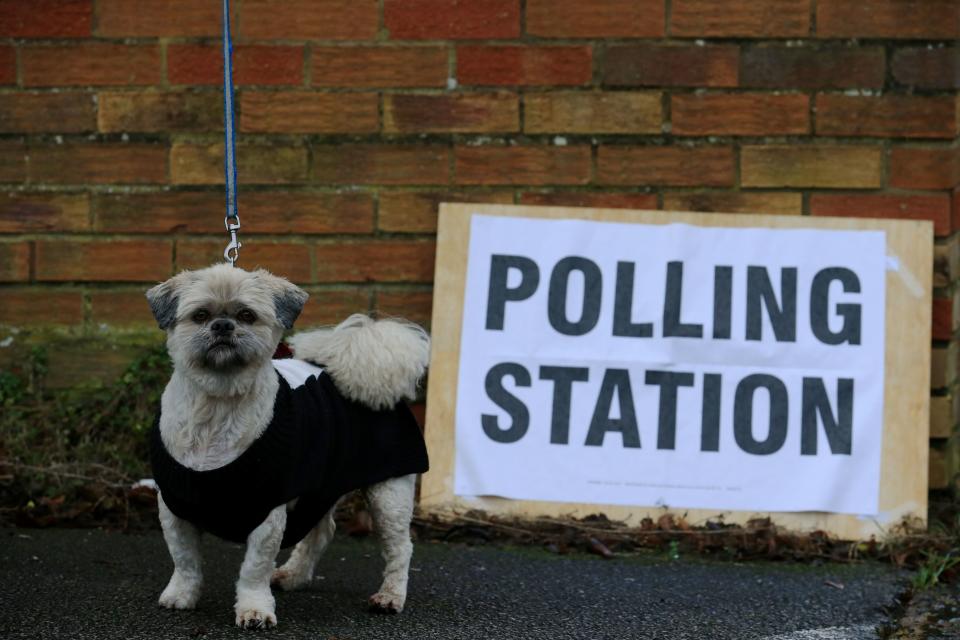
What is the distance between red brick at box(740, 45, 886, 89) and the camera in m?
5.09

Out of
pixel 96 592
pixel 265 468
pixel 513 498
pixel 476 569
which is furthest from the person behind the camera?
pixel 513 498

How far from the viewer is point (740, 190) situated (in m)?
5.14

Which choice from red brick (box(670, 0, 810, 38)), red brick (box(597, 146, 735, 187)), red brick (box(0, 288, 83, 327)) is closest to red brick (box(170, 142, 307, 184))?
red brick (box(0, 288, 83, 327))

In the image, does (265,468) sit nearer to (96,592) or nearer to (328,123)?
(96,592)

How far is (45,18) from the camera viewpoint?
5.10 m

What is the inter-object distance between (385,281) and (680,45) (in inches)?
61.4

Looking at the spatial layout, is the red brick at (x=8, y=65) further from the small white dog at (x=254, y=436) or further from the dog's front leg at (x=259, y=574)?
the dog's front leg at (x=259, y=574)

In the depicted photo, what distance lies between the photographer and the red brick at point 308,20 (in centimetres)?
509

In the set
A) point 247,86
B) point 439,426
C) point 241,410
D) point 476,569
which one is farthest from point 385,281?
point 241,410

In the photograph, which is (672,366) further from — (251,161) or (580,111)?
(251,161)

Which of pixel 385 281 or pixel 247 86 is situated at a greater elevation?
pixel 247 86

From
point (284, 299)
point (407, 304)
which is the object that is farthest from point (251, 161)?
point (284, 299)

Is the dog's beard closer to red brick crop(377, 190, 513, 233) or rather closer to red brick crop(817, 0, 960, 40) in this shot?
red brick crop(377, 190, 513, 233)

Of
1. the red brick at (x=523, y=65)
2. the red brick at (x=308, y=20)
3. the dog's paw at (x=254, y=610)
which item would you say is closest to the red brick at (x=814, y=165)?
the red brick at (x=523, y=65)
